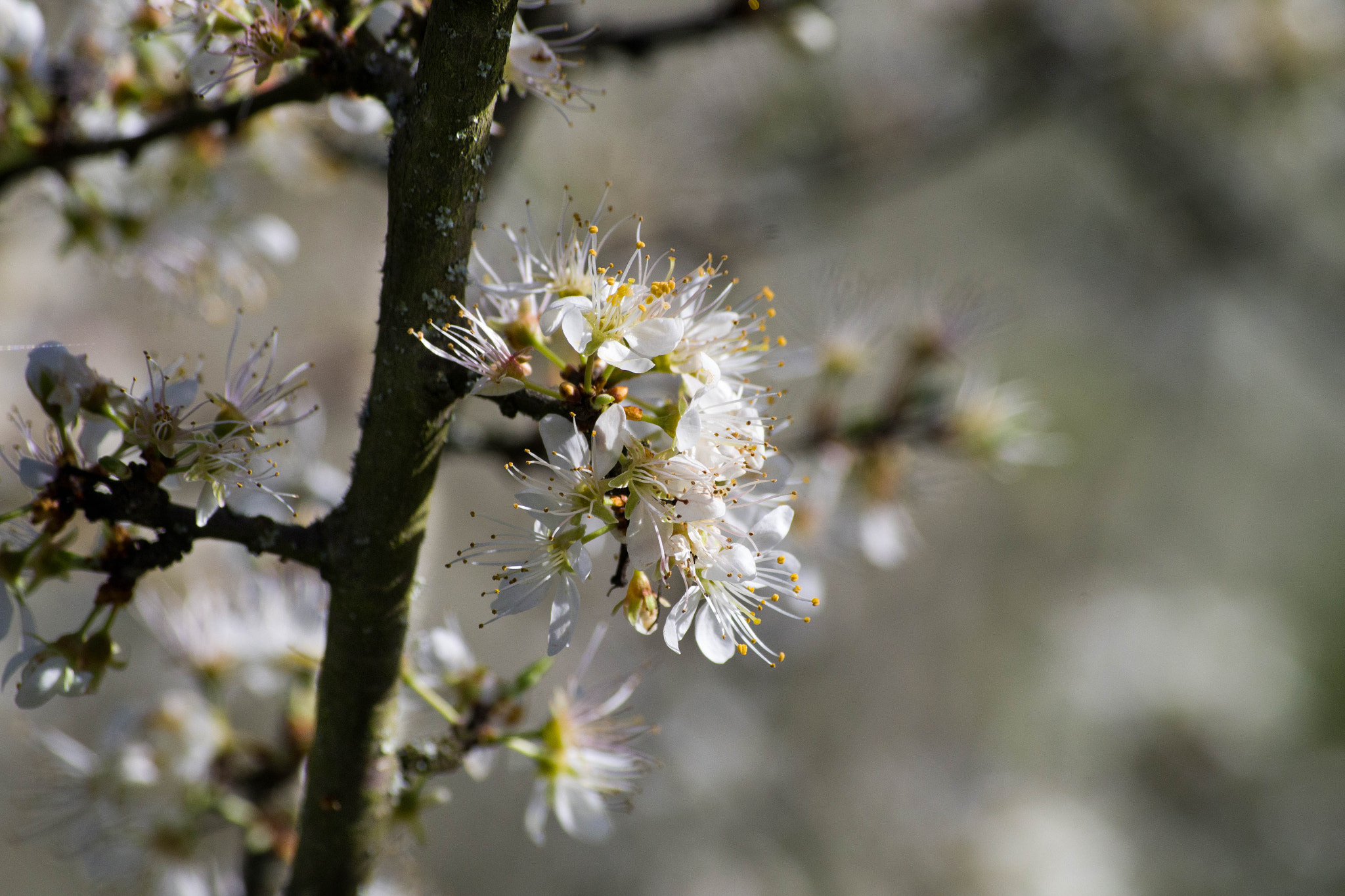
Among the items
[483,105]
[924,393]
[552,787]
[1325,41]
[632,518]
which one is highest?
[1325,41]

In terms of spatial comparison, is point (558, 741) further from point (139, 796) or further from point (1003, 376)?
point (1003, 376)

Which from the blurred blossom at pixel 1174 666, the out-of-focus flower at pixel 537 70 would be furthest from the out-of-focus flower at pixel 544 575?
the blurred blossom at pixel 1174 666

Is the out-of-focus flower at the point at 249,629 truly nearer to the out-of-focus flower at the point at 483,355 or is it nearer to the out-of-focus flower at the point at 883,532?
the out-of-focus flower at the point at 483,355

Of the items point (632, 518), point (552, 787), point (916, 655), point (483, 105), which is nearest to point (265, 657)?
point (552, 787)

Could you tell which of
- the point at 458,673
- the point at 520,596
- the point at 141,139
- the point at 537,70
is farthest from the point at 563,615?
the point at 141,139

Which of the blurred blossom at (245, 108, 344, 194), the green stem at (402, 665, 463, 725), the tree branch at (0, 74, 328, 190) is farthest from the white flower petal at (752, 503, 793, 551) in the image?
the blurred blossom at (245, 108, 344, 194)

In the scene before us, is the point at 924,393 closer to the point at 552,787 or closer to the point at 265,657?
the point at 552,787

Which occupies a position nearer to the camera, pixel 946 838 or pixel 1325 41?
pixel 1325 41
